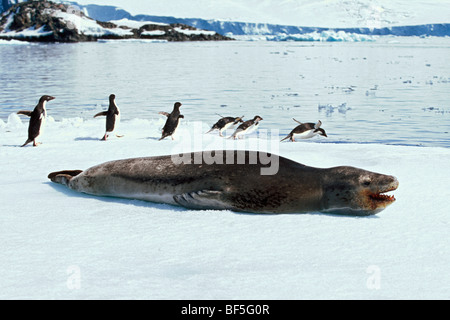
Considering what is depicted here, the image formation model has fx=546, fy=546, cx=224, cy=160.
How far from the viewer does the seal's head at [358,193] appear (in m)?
3.64

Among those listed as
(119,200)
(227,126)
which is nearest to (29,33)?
(227,126)

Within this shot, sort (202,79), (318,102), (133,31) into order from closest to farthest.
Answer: (318,102)
(202,79)
(133,31)

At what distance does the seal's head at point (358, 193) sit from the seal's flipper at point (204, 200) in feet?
2.28

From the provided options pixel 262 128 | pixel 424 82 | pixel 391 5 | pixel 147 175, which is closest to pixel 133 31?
pixel 391 5

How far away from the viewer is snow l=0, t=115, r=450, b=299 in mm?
2404

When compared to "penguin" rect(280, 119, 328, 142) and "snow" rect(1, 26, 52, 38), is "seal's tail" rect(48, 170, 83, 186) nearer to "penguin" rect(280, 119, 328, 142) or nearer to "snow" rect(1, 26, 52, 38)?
"penguin" rect(280, 119, 328, 142)

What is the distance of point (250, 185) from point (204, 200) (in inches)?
13.3

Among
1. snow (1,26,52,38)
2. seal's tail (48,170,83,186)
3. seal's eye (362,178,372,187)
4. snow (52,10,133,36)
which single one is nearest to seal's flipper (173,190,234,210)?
seal's eye (362,178,372,187)

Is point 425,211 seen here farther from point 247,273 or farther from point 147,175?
point 147,175

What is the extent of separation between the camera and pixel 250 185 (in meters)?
3.83

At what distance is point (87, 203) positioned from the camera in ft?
13.3

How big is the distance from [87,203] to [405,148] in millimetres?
4541

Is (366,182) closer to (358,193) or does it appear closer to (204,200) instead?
(358,193)

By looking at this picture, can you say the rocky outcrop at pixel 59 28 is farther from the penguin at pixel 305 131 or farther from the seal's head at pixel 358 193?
the seal's head at pixel 358 193
